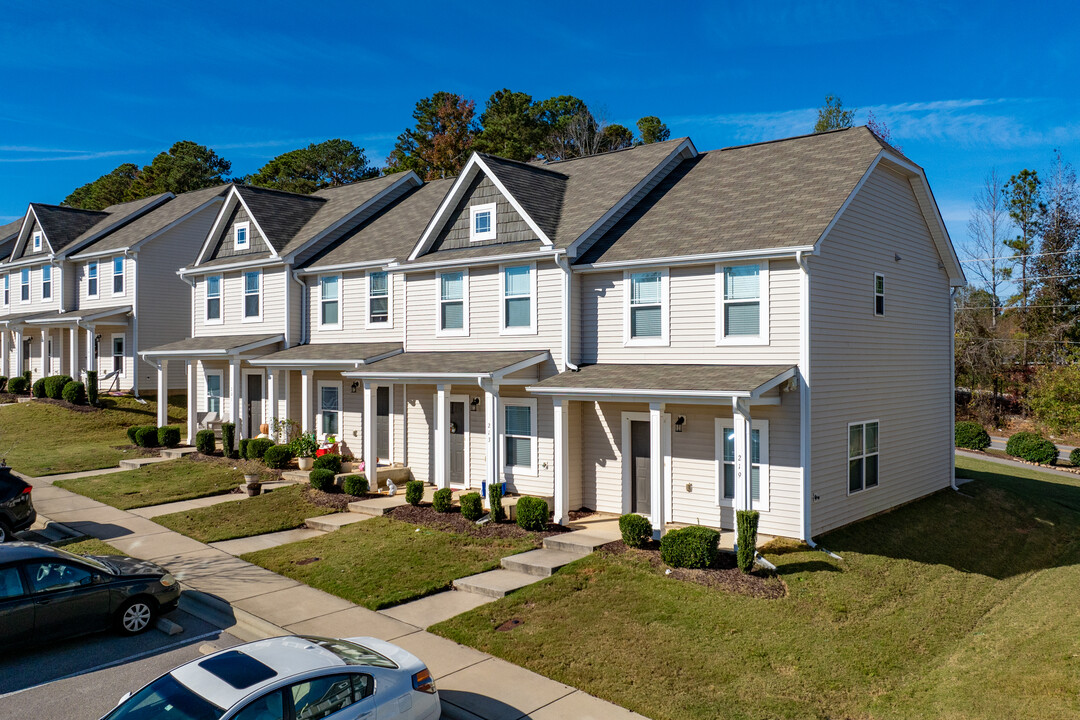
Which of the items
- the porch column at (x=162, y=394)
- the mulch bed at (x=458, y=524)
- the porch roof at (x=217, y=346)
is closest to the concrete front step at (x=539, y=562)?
the mulch bed at (x=458, y=524)

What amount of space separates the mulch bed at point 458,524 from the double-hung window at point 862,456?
6694 millimetres

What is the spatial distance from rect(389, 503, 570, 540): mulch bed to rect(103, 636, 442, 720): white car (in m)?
8.44

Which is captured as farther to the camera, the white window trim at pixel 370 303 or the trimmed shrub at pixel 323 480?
the white window trim at pixel 370 303

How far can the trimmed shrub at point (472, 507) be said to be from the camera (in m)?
17.0

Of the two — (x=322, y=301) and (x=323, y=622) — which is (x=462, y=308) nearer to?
(x=322, y=301)

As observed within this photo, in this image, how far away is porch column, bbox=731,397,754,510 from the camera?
13891 millimetres

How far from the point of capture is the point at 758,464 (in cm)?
1570

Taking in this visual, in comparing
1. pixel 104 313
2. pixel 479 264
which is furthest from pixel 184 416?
pixel 479 264

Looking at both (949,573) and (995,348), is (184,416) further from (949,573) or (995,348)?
(995,348)

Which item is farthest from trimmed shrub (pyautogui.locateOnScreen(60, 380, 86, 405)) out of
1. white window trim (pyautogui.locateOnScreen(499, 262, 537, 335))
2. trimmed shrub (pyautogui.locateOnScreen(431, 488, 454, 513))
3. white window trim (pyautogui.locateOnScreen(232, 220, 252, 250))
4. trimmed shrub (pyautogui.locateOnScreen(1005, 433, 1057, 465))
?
trimmed shrub (pyautogui.locateOnScreen(1005, 433, 1057, 465))

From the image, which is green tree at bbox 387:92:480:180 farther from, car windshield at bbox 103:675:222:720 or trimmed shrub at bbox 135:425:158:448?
car windshield at bbox 103:675:222:720

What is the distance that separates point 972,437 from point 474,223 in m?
30.3

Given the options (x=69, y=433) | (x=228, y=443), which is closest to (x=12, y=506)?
(x=228, y=443)

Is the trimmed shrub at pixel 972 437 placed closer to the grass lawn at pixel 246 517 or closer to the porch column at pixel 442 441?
the porch column at pixel 442 441
